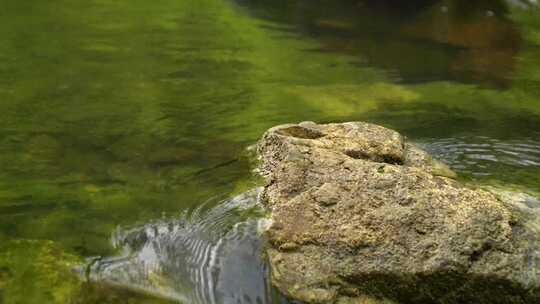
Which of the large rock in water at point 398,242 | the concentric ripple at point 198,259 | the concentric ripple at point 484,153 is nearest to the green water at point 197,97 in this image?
the concentric ripple at point 484,153

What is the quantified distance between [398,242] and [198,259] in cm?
158

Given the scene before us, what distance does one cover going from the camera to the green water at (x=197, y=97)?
6418 mm

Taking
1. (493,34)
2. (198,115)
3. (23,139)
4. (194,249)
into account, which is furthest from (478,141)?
(493,34)

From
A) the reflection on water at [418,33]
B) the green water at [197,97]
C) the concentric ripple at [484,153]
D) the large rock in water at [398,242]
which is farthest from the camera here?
the reflection on water at [418,33]

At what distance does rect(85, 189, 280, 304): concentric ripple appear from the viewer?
5.23 metres

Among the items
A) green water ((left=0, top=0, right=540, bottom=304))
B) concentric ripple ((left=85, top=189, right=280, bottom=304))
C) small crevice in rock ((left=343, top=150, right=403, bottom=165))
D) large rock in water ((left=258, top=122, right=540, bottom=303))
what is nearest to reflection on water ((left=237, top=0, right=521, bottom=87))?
green water ((left=0, top=0, right=540, bottom=304))

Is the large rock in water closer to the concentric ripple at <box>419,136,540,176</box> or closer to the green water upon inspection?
the green water

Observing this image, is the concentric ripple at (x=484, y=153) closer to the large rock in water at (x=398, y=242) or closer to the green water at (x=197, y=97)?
the green water at (x=197, y=97)

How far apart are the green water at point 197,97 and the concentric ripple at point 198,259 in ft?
0.66

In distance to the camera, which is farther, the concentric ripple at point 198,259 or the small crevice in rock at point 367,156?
the small crevice in rock at point 367,156

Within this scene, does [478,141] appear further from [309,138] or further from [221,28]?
[221,28]

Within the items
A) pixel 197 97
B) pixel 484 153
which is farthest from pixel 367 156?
pixel 197 97

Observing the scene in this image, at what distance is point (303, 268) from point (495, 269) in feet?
4.17

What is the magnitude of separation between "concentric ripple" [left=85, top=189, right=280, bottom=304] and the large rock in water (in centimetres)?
31
